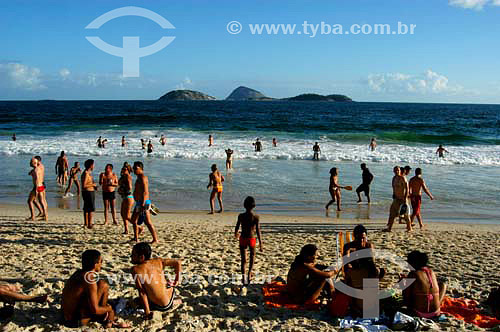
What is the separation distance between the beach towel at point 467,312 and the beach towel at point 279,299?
1.61m

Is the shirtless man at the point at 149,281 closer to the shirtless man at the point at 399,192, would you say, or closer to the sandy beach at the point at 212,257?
the sandy beach at the point at 212,257

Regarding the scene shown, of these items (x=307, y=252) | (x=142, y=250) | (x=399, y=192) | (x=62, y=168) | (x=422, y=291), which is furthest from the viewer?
(x=62, y=168)

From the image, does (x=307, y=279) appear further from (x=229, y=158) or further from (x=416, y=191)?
(x=229, y=158)

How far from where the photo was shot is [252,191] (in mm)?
14820

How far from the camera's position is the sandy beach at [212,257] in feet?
16.7

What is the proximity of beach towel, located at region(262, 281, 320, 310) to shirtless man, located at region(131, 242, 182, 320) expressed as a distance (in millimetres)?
1231

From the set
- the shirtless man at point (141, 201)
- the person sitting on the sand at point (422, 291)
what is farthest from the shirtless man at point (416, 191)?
the shirtless man at point (141, 201)

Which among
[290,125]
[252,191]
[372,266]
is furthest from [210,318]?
[290,125]

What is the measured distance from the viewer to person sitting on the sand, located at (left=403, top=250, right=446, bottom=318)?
16.5 feet

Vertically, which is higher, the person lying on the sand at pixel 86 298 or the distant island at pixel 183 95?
the distant island at pixel 183 95

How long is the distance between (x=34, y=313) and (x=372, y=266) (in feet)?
12.9

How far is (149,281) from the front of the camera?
4977 mm

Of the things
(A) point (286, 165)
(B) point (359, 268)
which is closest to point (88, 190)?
(B) point (359, 268)

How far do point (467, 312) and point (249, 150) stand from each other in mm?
22377
